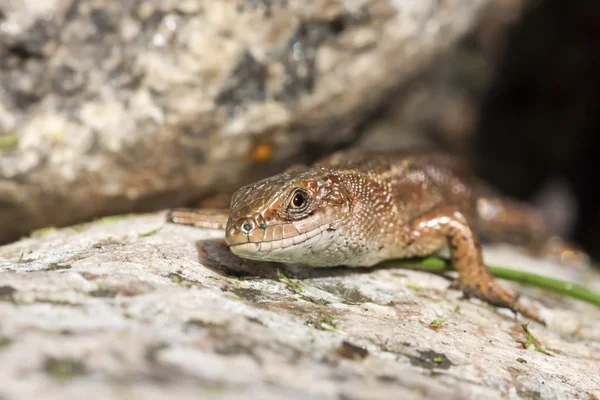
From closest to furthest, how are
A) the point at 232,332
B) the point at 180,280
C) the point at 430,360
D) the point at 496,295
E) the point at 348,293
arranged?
the point at 232,332 → the point at 430,360 → the point at 180,280 → the point at 348,293 → the point at 496,295

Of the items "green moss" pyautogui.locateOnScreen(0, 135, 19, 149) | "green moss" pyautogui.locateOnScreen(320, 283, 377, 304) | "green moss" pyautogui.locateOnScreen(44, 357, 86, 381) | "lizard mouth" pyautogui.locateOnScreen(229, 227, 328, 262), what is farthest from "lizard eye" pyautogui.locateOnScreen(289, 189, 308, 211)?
"green moss" pyautogui.locateOnScreen(0, 135, 19, 149)

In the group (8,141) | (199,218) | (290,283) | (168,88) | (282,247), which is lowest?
(290,283)

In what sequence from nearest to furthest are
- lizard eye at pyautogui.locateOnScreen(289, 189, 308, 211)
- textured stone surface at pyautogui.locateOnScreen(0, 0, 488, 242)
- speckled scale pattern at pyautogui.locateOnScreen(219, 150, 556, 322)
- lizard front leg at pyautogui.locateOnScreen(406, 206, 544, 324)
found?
speckled scale pattern at pyautogui.locateOnScreen(219, 150, 556, 322), lizard eye at pyautogui.locateOnScreen(289, 189, 308, 211), lizard front leg at pyautogui.locateOnScreen(406, 206, 544, 324), textured stone surface at pyautogui.locateOnScreen(0, 0, 488, 242)

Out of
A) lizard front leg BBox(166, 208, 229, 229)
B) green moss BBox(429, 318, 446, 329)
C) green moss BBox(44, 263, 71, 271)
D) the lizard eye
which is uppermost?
the lizard eye

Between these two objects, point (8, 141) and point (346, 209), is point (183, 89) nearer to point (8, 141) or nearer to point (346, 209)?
point (8, 141)

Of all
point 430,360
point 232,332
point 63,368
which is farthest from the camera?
point 430,360

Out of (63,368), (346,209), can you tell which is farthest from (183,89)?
(63,368)

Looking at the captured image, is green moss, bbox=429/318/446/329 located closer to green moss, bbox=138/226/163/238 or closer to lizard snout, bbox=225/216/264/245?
lizard snout, bbox=225/216/264/245

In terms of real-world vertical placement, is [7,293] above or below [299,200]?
below
